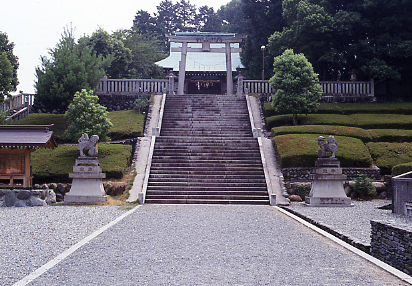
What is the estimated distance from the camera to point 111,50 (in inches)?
1465

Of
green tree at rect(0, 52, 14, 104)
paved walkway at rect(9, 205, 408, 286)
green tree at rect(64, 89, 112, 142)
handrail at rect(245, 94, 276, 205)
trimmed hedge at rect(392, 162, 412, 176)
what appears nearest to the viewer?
paved walkway at rect(9, 205, 408, 286)

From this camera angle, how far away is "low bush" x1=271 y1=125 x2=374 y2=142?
72.9 ft

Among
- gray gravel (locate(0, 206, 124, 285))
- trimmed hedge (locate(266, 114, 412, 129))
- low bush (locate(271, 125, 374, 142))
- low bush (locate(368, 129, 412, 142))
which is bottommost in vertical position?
gray gravel (locate(0, 206, 124, 285))

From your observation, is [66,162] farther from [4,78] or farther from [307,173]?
[307,173]

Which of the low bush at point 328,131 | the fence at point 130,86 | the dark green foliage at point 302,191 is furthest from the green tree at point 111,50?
the dark green foliage at point 302,191

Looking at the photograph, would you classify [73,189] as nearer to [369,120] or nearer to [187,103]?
[187,103]

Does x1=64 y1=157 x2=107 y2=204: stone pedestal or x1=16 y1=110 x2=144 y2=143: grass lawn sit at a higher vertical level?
x1=16 y1=110 x2=144 y2=143: grass lawn

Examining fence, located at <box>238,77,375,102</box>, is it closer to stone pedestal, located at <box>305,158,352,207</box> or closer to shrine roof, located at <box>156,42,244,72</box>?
shrine roof, located at <box>156,42,244,72</box>

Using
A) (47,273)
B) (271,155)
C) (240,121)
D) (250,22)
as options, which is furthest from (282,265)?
(250,22)

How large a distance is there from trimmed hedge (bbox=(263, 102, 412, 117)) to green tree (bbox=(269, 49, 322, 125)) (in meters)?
1.35

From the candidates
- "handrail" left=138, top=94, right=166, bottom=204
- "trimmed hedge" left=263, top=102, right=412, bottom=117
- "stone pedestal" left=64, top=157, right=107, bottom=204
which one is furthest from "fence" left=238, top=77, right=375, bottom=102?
"stone pedestal" left=64, top=157, right=107, bottom=204

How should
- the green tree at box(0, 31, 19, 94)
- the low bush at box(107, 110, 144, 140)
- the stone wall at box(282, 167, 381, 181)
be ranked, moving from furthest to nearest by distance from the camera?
the green tree at box(0, 31, 19, 94) < the low bush at box(107, 110, 144, 140) < the stone wall at box(282, 167, 381, 181)

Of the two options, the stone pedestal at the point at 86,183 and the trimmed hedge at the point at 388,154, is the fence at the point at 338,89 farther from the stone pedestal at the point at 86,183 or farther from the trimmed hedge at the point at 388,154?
the stone pedestal at the point at 86,183

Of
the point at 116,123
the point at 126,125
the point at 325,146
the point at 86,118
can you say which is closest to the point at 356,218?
the point at 325,146
